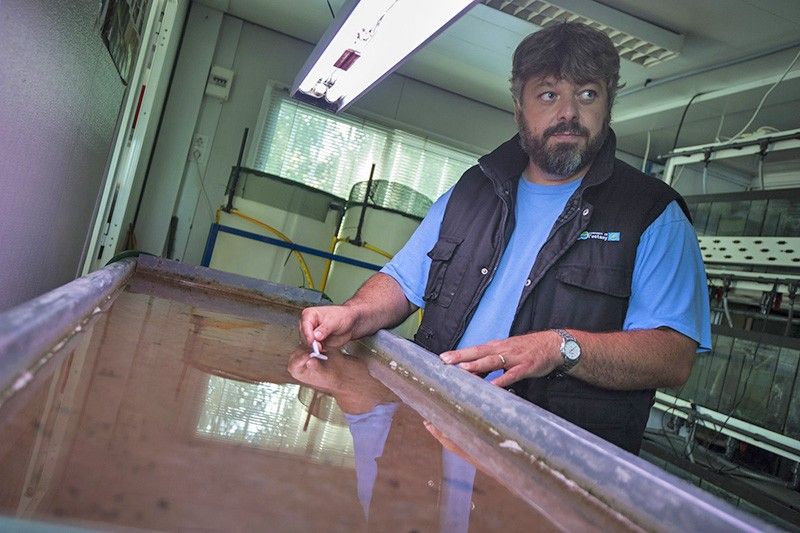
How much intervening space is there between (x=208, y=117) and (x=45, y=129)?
4382 mm

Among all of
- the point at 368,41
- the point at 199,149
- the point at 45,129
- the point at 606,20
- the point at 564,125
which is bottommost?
the point at 45,129

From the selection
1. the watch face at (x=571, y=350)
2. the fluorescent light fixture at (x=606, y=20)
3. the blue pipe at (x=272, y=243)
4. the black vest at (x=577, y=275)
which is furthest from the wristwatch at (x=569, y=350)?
the blue pipe at (x=272, y=243)

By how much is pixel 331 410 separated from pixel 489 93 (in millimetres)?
5497

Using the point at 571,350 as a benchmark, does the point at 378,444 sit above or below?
below

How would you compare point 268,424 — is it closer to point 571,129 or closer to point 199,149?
point 571,129

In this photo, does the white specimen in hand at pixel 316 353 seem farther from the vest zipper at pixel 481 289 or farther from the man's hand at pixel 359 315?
the vest zipper at pixel 481 289

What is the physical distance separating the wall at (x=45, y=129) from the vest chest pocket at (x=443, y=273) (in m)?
1.03

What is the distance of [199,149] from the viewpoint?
18.3 feet

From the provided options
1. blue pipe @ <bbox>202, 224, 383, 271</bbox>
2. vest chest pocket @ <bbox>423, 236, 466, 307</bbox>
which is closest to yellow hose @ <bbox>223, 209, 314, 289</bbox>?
blue pipe @ <bbox>202, 224, 383, 271</bbox>

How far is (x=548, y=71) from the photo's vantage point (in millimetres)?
1799

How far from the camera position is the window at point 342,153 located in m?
5.79

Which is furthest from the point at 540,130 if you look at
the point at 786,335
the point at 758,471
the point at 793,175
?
the point at 793,175

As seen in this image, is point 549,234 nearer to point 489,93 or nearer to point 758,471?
point 758,471

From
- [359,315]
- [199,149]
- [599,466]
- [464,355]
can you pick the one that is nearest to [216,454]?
[599,466]
